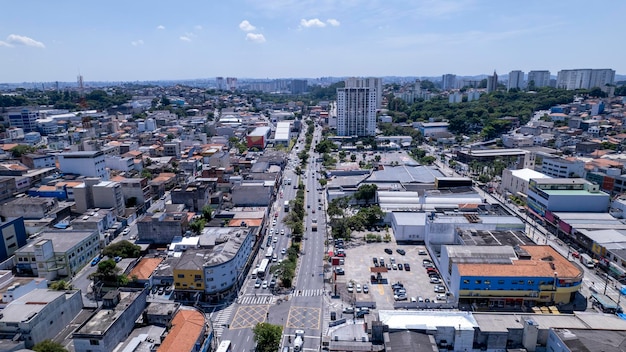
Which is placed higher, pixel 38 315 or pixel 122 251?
pixel 38 315

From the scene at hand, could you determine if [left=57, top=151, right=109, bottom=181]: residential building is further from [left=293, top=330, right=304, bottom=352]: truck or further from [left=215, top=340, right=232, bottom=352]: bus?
[left=293, top=330, right=304, bottom=352]: truck

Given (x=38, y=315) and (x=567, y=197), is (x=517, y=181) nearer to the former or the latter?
(x=567, y=197)

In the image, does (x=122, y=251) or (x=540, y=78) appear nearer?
(x=122, y=251)

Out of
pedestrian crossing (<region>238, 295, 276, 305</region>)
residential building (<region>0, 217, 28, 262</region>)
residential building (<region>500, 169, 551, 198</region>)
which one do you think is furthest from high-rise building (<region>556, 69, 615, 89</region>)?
residential building (<region>0, 217, 28, 262</region>)

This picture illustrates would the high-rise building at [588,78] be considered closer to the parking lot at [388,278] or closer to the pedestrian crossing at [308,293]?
the parking lot at [388,278]

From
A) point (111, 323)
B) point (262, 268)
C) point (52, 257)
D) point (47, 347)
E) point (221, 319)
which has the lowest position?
point (221, 319)

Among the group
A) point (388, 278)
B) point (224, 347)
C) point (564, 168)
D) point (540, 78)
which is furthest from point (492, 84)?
point (224, 347)
